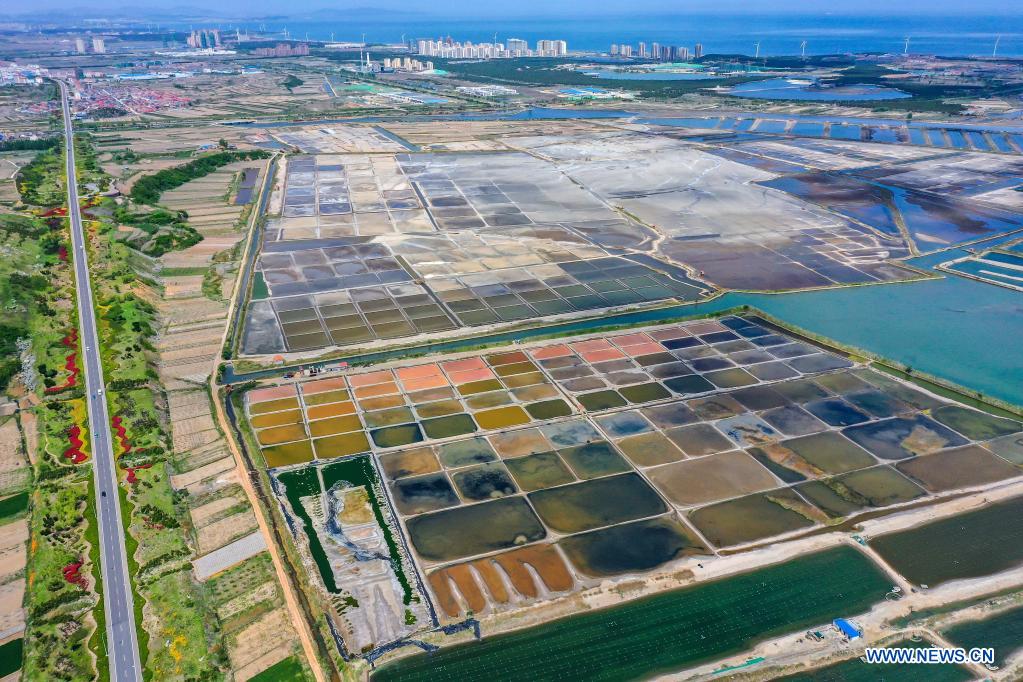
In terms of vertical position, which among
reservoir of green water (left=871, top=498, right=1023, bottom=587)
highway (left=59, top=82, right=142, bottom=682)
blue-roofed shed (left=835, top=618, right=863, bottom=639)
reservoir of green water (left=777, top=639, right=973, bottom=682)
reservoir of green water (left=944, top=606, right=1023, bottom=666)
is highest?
highway (left=59, top=82, right=142, bottom=682)

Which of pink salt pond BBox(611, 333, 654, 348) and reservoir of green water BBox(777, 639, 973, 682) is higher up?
pink salt pond BBox(611, 333, 654, 348)

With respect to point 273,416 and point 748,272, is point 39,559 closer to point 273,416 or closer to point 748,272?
point 273,416

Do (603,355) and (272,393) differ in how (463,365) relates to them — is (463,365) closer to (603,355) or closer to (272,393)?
(603,355)

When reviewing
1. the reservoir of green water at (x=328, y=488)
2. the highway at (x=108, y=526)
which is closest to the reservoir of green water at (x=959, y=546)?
the reservoir of green water at (x=328, y=488)

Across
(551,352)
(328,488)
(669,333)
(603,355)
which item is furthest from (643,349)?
(328,488)

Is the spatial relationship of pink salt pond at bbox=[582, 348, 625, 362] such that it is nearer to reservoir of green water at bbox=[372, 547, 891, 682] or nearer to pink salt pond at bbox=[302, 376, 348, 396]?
pink salt pond at bbox=[302, 376, 348, 396]

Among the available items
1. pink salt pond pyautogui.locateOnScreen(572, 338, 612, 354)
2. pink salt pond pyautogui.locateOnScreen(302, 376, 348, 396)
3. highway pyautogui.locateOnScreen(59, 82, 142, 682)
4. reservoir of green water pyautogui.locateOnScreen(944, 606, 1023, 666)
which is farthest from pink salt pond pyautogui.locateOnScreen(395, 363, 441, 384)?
reservoir of green water pyautogui.locateOnScreen(944, 606, 1023, 666)

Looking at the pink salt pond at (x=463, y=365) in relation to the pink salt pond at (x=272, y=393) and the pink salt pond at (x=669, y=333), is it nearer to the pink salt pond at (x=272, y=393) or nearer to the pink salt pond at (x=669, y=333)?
the pink salt pond at (x=272, y=393)

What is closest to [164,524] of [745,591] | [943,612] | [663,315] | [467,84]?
[745,591]
